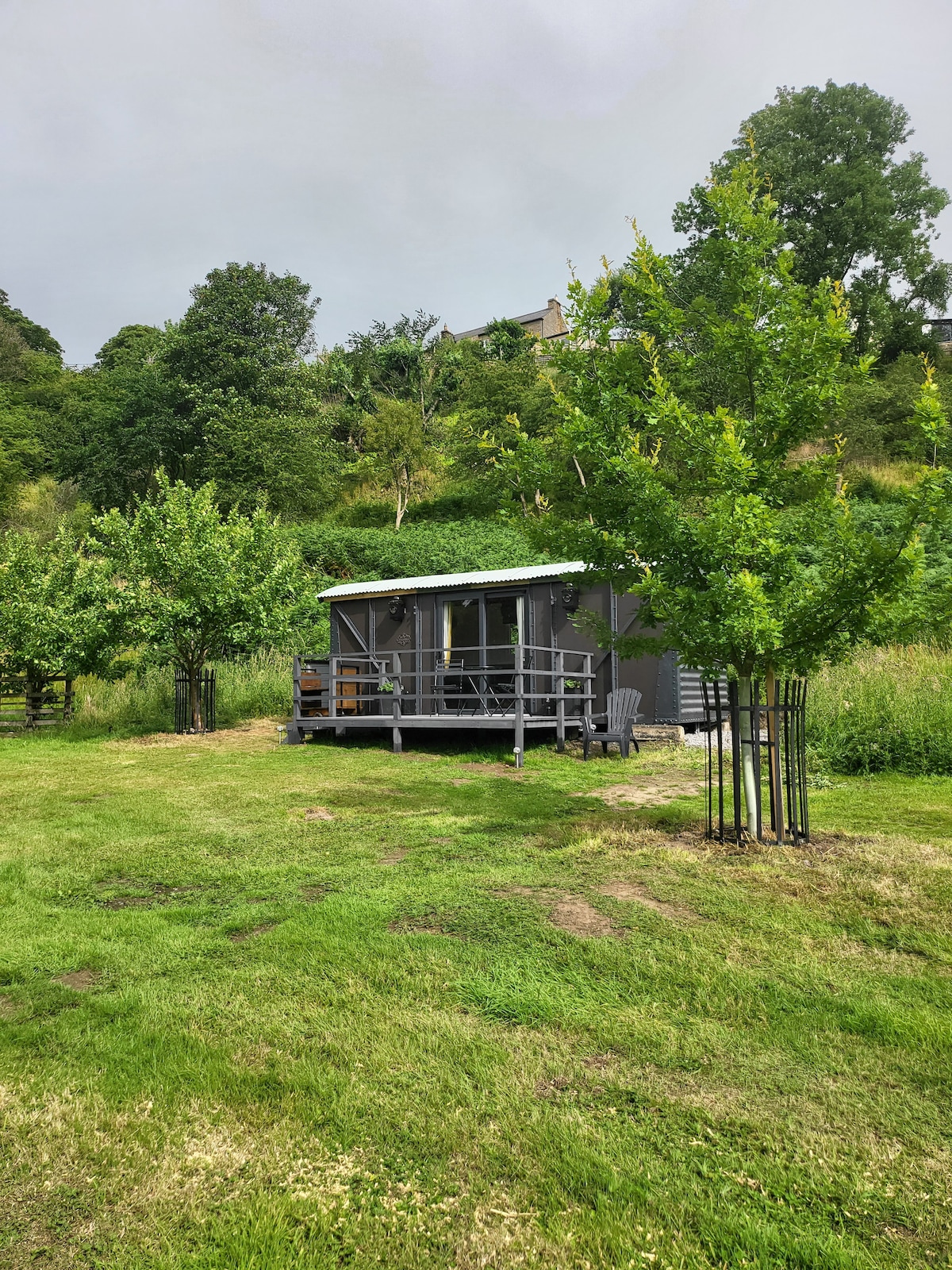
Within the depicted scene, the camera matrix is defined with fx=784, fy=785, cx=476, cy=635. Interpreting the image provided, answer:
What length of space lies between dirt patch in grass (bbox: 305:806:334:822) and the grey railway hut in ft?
11.8

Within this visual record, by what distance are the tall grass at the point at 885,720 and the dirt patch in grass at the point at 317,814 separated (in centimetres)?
542

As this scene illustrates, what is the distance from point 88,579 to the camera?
1317 centimetres

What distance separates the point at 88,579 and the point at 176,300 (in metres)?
25.7

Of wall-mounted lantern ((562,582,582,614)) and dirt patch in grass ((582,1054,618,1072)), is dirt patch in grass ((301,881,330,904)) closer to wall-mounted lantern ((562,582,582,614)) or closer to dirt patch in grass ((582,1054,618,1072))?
dirt patch in grass ((582,1054,618,1072))

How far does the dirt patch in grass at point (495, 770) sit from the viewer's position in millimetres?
9031

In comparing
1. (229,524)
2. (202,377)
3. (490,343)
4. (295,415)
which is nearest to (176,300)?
(202,377)

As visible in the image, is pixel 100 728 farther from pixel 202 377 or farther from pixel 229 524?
pixel 202 377

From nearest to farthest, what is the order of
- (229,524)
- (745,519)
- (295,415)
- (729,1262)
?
(729,1262)
(745,519)
(229,524)
(295,415)

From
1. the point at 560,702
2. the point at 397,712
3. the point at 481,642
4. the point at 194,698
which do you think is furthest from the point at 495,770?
the point at 194,698

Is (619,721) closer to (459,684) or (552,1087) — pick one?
(459,684)

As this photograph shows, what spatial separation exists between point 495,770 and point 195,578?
20.6 ft

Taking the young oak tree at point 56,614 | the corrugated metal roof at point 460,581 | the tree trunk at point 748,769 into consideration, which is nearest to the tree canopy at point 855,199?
the corrugated metal roof at point 460,581

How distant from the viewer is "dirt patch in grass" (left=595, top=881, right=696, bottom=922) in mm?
3982

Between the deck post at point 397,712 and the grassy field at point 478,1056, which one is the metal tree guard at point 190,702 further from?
the grassy field at point 478,1056
